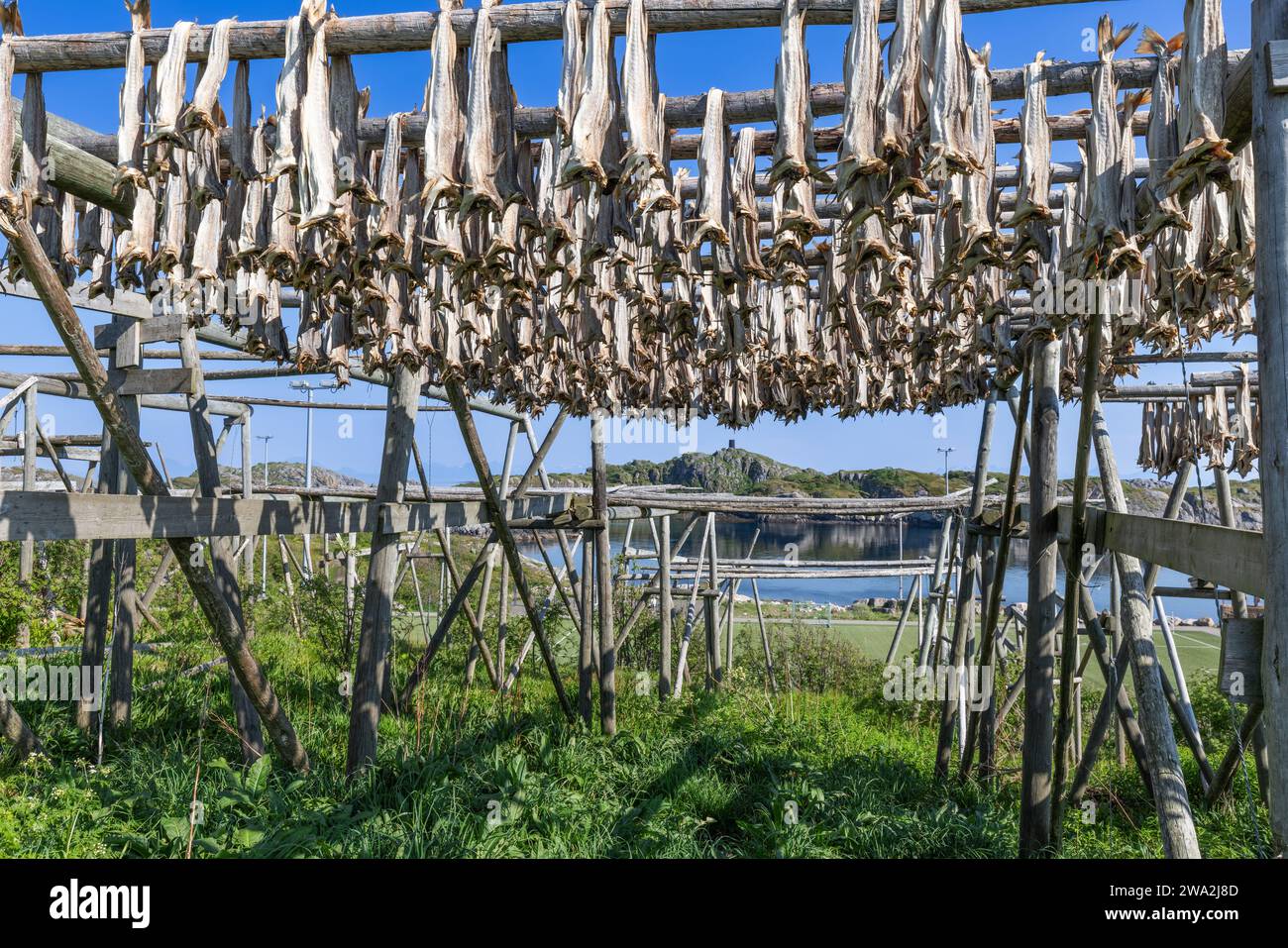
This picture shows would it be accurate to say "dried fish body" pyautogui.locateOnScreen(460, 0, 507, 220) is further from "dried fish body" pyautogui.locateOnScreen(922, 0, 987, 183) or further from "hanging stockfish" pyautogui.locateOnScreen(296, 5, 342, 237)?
"dried fish body" pyautogui.locateOnScreen(922, 0, 987, 183)

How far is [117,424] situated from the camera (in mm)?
2850

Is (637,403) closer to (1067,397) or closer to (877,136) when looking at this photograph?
(1067,397)

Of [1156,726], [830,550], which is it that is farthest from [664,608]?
[830,550]

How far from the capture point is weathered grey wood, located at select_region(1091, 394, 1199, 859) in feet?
9.45

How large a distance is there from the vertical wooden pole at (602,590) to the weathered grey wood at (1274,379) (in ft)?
19.2

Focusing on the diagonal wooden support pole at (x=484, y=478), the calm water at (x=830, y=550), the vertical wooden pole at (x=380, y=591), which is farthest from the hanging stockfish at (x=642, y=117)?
the calm water at (x=830, y=550)

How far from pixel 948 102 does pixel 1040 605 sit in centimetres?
286

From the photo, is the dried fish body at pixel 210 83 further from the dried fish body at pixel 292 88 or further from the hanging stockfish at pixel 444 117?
the hanging stockfish at pixel 444 117

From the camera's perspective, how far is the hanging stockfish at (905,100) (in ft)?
6.25

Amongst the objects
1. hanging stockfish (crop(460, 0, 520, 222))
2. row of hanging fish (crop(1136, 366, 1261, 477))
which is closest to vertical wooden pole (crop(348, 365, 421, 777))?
hanging stockfish (crop(460, 0, 520, 222))

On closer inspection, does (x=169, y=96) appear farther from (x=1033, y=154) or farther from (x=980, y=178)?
(x=1033, y=154)
